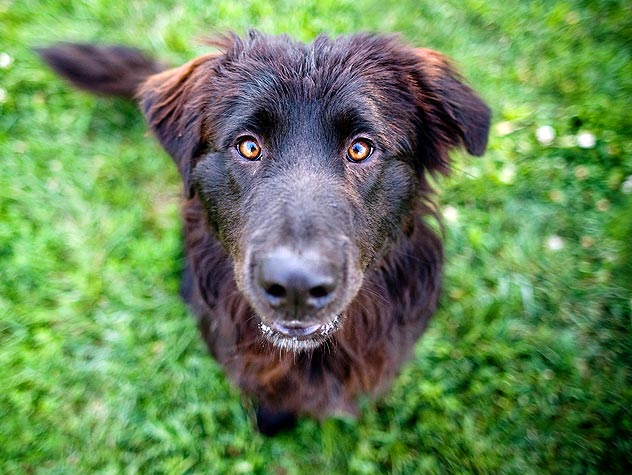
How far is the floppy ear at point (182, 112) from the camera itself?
90.4 inches

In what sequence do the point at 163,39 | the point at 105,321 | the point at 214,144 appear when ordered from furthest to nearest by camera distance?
1. the point at 163,39
2. the point at 105,321
3. the point at 214,144

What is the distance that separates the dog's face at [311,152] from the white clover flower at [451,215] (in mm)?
1252

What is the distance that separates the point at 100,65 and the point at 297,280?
2.63 metres

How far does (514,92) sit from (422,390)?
8.06 feet

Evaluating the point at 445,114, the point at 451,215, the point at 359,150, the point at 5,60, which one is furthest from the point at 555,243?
the point at 5,60

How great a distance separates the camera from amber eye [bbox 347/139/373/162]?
6.90 ft

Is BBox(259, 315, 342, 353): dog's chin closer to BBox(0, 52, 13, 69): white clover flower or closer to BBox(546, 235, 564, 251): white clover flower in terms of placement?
BBox(546, 235, 564, 251): white clover flower

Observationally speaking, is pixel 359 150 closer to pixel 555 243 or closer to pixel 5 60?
pixel 555 243

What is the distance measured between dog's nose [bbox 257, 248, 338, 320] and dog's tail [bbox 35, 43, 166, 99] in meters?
2.37

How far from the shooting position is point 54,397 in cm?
314

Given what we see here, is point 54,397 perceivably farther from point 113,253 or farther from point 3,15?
point 3,15

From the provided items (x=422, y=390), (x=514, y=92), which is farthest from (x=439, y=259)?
(x=514, y=92)

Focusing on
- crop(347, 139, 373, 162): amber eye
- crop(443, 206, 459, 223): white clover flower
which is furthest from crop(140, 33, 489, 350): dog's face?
crop(443, 206, 459, 223): white clover flower

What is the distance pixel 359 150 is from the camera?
2.11 m
